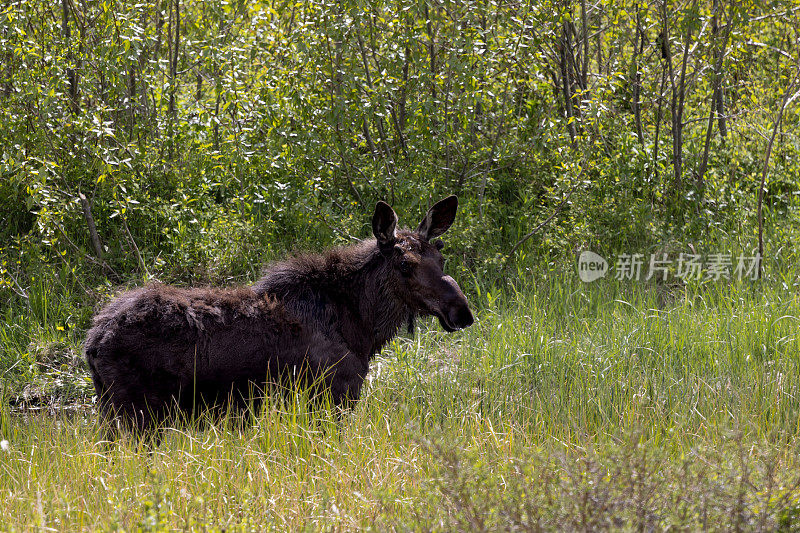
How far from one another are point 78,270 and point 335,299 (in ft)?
11.1

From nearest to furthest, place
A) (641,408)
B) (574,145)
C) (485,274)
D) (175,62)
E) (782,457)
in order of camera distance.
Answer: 1. (782,457)
2. (641,408)
3. (485,274)
4. (175,62)
5. (574,145)

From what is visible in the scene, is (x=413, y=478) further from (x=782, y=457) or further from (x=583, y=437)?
(x=782, y=457)

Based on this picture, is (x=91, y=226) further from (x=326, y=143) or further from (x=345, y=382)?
(x=345, y=382)

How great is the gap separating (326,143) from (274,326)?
3356 millimetres

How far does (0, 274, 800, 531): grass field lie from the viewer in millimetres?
3824

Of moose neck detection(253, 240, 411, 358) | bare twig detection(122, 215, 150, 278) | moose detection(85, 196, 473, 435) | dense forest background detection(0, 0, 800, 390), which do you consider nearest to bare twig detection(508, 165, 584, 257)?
dense forest background detection(0, 0, 800, 390)

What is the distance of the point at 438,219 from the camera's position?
18.9 ft

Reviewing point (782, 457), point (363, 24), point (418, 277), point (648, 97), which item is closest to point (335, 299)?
point (418, 277)

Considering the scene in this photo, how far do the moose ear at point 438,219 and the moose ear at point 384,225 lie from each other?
0.24m

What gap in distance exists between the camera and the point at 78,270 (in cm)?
792

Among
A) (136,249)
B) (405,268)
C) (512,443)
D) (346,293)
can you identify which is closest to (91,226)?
(136,249)

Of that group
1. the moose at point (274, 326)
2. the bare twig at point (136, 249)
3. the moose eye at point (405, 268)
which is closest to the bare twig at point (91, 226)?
the bare twig at point (136, 249)

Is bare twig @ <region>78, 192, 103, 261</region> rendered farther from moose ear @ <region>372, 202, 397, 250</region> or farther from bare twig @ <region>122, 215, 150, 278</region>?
moose ear @ <region>372, 202, 397, 250</region>

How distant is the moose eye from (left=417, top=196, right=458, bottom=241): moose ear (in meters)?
0.26
